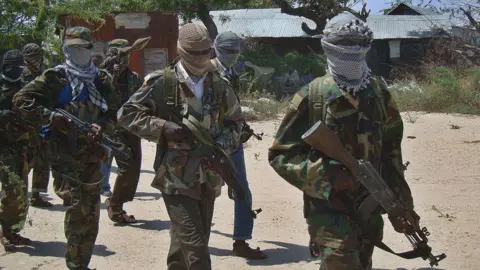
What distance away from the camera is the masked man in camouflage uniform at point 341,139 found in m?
3.43

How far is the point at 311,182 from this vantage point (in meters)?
3.44

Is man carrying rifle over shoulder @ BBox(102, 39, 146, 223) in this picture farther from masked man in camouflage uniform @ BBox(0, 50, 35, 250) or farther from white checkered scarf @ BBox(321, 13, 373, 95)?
white checkered scarf @ BBox(321, 13, 373, 95)

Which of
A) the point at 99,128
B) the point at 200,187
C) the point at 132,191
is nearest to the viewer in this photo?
the point at 200,187

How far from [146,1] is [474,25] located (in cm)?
920

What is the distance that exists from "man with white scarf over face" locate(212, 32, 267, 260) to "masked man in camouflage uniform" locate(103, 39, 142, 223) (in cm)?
146

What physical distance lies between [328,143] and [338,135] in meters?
0.19

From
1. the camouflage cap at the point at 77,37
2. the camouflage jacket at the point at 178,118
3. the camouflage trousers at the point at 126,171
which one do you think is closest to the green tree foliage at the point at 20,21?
the camouflage trousers at the point at 126,171

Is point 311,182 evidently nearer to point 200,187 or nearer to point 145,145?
point 200,187

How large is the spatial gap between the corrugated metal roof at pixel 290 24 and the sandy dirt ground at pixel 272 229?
58.5 feet

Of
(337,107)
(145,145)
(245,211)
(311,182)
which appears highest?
(337,107)

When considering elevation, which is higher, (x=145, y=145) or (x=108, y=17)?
(x=108, y=17)

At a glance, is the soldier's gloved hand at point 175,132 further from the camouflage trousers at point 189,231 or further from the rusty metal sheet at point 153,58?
the rusty metal sheet at point 153,58

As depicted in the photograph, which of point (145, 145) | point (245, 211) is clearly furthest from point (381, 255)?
point (145, 145)

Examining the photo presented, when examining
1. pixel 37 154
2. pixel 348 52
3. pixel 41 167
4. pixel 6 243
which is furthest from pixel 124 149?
pixel 348 52
